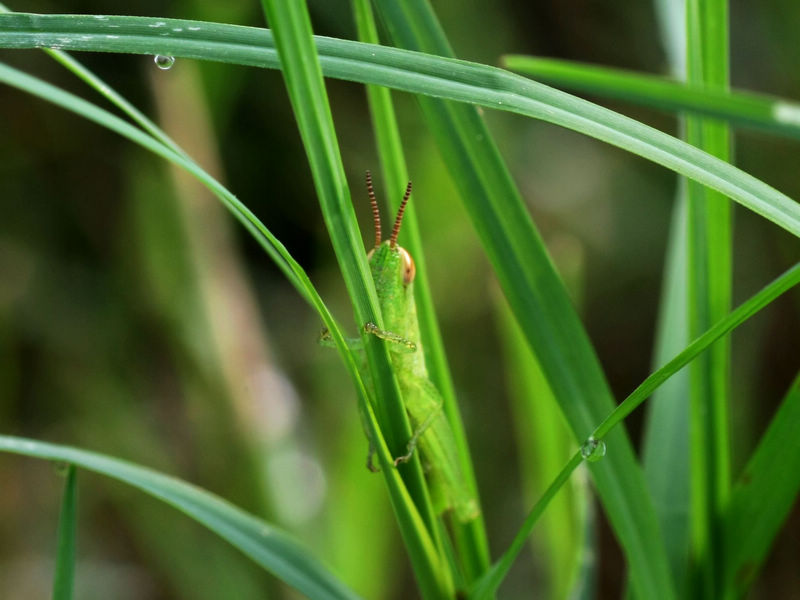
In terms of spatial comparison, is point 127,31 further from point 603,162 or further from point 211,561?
point 603,162

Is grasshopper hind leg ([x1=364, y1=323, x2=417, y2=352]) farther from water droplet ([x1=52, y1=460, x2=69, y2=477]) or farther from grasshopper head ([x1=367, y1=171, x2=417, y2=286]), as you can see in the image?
water droplet ([x1=52, y1=460, x2=69, y2=477])

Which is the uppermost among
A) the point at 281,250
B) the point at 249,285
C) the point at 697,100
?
the point at 249,285

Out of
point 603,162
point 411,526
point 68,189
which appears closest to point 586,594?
point 411,526

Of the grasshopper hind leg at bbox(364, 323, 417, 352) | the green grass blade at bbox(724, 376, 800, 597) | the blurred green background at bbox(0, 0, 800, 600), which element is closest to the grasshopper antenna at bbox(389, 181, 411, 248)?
the grasshopper hind leg at bbox(364, 323, 417, 352)

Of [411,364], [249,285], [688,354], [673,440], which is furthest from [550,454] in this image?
[249,285]

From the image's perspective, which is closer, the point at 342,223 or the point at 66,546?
the point at 342,223

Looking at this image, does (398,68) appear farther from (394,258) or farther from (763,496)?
(763,496)

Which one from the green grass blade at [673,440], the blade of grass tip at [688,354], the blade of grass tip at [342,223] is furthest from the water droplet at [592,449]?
the green grass blade at [673,440]
